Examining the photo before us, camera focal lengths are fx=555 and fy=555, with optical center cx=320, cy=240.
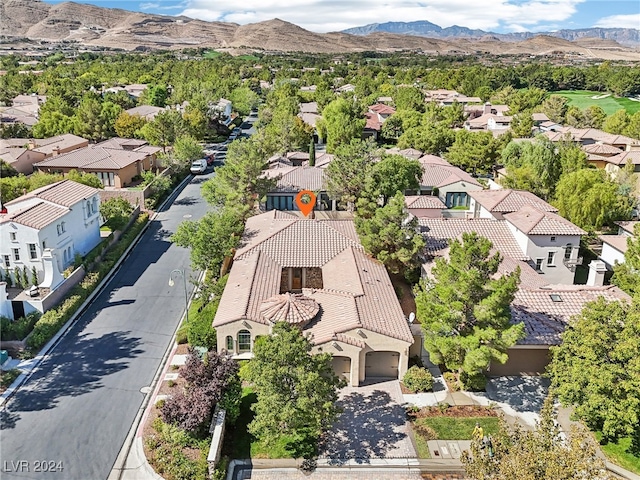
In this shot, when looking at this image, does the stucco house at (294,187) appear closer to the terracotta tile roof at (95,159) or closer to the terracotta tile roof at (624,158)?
the terracotta tile roof at (95,159)

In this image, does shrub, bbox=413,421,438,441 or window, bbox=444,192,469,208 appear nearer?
shrub, bbox=413,421,438,441

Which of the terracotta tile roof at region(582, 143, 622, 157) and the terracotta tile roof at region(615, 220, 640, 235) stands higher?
the terracotta tile roof at region(582, 143, 622, 157)

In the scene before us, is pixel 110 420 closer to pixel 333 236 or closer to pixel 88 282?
pixel 88 282

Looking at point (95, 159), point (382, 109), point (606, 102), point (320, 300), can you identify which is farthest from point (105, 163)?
point (606, 102)

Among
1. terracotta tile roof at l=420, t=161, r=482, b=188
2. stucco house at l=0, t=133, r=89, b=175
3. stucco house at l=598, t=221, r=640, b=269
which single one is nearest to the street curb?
stucco house at l=0, t=133, r=89, b=175

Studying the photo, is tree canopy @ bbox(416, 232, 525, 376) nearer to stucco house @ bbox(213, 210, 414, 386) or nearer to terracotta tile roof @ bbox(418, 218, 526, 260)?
stucco house @ bbox(213, 210, 414, 386)

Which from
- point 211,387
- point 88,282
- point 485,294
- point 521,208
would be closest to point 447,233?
point 521,208

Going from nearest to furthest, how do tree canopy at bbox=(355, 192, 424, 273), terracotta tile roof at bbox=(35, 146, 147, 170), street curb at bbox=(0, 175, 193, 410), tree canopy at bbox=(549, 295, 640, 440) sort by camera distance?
tree canopy at bbox=(549, 295, 640, 440)
street curb at bbox=(0, 175, 193, 410)
tree canopy at bbox=(355, 192, 424, 273)
terracotta tile roof at bbox=(35, 146, 147, 170)

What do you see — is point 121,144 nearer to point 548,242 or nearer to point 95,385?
point 95,385
